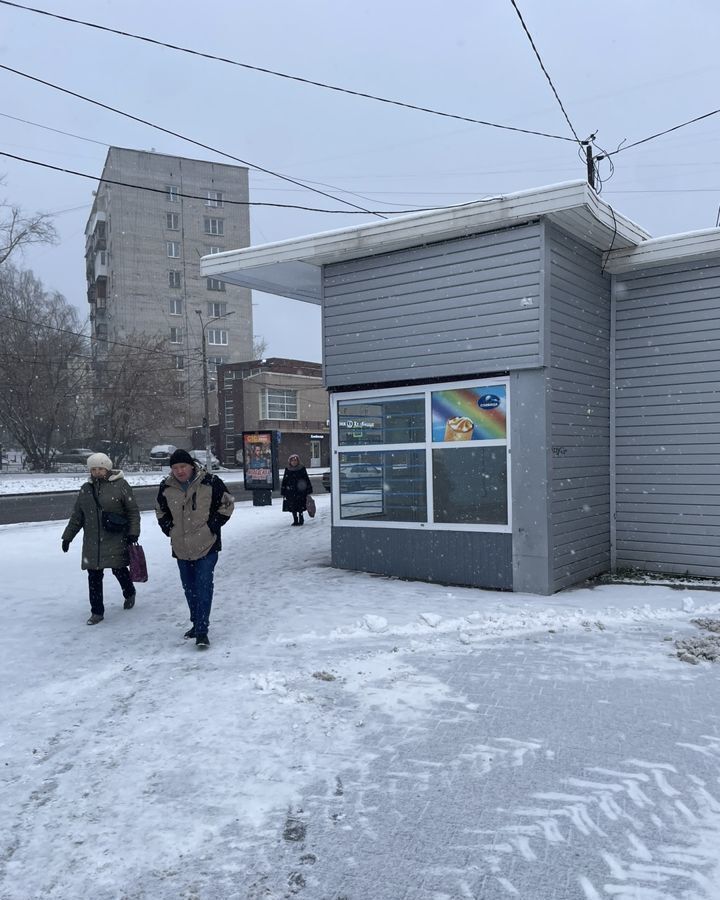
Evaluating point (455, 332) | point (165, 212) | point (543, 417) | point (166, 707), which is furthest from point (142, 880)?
point (165, 212)

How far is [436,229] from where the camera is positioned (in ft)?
26.1

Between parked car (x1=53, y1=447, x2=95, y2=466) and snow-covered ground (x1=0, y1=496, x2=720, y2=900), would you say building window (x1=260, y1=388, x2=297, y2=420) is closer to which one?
parked car (x1=53, y1=447, x2=95, y2=466)

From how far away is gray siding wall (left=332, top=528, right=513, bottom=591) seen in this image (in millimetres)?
8008

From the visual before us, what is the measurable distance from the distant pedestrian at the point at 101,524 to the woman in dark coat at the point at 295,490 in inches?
305

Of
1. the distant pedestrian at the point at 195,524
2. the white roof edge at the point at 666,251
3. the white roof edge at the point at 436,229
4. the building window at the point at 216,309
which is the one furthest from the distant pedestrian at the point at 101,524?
the building window at the point at 216,309

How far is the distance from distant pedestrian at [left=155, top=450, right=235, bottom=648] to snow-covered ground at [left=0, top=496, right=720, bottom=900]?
43 cm

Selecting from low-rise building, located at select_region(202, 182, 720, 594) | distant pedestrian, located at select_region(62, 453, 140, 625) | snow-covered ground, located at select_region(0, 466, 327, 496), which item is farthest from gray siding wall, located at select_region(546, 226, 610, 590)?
snow-covered ground, located at select_region(0, 466, 327, 496)

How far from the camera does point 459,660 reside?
5477 mm

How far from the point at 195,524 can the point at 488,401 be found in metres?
3.84

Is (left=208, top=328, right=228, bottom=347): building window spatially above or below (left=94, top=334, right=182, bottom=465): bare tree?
above

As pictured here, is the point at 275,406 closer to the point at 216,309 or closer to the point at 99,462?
the point at 216,309

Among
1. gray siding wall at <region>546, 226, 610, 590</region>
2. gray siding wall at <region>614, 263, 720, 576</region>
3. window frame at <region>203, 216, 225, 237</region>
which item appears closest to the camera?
gray siding wall at <region>546, 226, 610, 590</region>

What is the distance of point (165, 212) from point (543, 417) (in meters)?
58.0

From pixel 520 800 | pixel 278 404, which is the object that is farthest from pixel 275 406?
pixel 520 800
